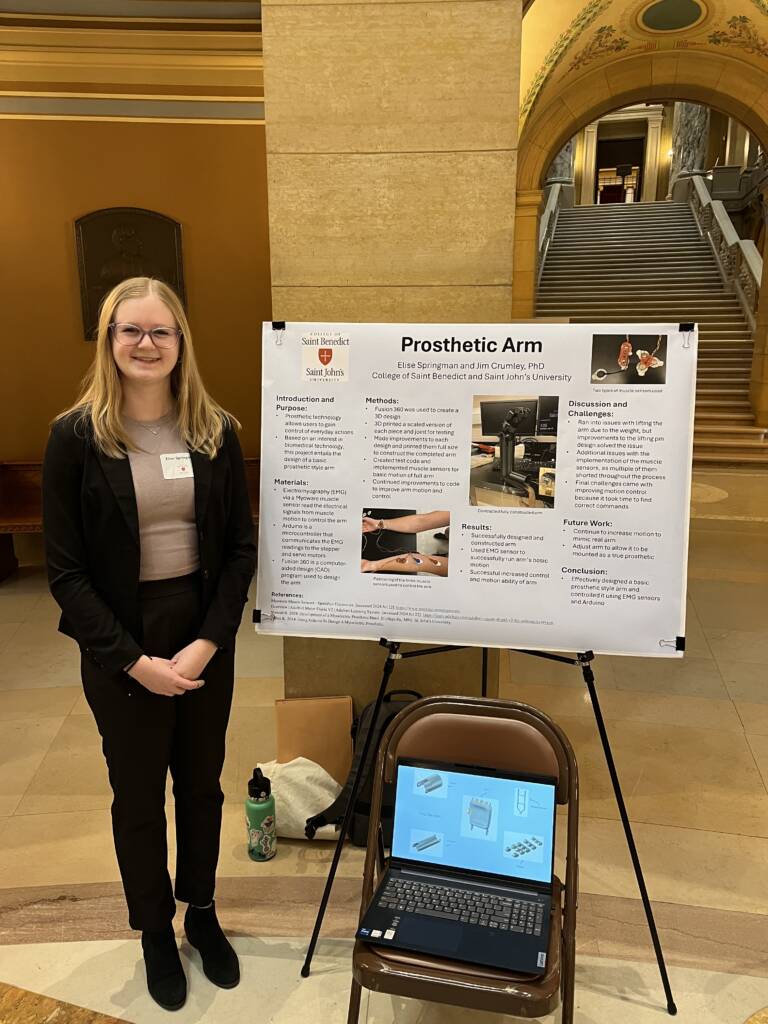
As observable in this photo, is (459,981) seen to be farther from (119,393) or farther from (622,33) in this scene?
(622,33)

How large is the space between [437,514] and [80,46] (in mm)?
5103

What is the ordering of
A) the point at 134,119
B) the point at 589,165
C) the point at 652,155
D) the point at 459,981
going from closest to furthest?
the point at 459,981, the point at 134,119, the point at 589,165, the point at 652,155

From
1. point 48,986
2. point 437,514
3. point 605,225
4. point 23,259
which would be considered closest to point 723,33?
point 605,225

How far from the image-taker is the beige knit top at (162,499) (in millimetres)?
1754

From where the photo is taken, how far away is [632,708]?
138 inches

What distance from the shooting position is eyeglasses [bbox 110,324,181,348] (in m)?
1.70

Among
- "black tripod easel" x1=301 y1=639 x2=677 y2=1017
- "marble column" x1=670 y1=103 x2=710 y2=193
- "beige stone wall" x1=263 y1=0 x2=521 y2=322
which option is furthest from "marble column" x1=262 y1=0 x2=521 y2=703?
"marble column" x1=670 y1=103 x2=710 y2=193

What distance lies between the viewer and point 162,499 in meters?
1.77

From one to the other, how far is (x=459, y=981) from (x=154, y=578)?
1129mm

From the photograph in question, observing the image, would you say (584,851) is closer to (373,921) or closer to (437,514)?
(373,921)

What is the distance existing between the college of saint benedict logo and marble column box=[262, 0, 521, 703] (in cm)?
50

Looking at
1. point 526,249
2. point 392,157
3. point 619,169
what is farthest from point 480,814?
point 619,169

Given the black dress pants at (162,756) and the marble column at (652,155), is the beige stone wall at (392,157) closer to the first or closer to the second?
the black dress pants at (162,756)

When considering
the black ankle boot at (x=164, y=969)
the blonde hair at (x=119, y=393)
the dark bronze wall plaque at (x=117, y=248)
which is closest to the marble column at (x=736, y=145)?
the dark bronze wall plaque at (x=117, y=248)
